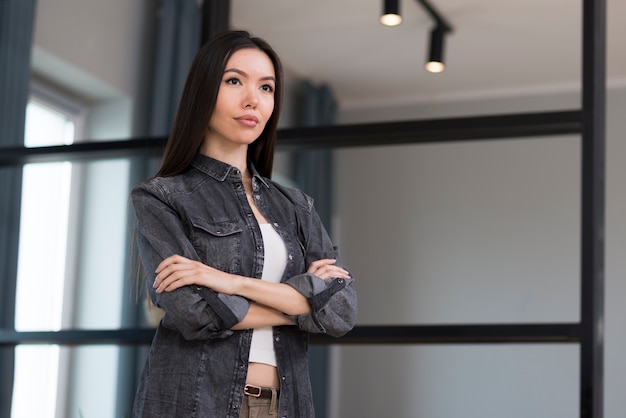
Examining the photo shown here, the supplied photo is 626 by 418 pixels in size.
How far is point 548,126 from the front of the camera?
6.20 feet

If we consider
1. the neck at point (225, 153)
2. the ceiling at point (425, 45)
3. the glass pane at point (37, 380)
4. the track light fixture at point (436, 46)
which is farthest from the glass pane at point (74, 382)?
the neck at point (225, 153)

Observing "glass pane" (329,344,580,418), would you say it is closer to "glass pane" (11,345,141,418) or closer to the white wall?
A: the white wall

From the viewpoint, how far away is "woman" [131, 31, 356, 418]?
52.6 inches

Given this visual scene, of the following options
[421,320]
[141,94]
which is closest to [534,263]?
[421,320]

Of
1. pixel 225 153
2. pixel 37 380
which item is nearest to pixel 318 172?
pixel 37 380

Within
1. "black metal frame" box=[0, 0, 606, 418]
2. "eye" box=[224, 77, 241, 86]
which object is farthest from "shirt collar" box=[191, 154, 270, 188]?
"black metal frame" box=[0, 0, 606, 418]

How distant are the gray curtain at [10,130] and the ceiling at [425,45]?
147cm

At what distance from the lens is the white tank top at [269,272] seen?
54.0 inches

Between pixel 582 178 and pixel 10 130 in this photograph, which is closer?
pixel 582 178

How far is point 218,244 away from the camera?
1400 millimetres

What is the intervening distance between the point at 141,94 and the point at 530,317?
2.44m

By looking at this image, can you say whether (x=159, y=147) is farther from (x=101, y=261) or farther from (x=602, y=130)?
(x=101, y=261)

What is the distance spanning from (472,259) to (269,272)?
4.03 meters

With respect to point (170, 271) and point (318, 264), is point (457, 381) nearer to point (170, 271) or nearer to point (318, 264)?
point (318, 264)
